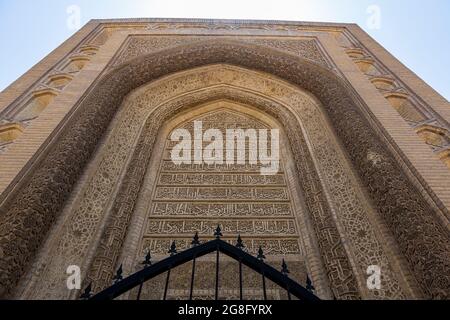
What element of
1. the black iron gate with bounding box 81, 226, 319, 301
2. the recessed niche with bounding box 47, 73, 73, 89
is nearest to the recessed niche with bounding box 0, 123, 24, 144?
the recessed niche with bounding box 47, 73, 73, 89

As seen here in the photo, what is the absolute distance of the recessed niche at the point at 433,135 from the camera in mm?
3519

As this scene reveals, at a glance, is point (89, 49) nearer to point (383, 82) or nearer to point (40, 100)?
point (40, 100)

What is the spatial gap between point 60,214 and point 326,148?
9.35ft

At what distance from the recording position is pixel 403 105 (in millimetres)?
4223

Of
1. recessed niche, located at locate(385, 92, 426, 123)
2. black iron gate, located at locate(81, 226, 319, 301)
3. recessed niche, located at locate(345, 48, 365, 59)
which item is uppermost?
recessed niche, located at locate(345, 48, 365, 59)

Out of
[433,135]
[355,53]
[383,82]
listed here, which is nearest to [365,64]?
[355,53]

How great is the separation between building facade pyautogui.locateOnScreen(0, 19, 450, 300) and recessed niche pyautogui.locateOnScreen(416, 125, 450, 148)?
0.06ft

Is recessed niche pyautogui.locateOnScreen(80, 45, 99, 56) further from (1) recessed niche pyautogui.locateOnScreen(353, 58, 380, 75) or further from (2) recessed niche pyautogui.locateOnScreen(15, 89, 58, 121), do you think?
(1) recessed niche pyautogui.locateOnScreen(353, 58, 380, 75)

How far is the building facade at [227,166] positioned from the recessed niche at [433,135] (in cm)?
2

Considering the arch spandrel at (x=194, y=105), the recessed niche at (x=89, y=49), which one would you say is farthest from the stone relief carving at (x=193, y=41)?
the arch spandrel at (x=194, y=105)

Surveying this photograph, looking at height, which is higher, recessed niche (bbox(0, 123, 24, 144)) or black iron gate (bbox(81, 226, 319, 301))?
recessed niche (bbox(0, 123, 24, 144))

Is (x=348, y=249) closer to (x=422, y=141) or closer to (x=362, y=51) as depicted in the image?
(x=422, y=141)

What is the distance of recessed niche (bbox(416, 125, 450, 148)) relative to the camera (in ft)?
11.5

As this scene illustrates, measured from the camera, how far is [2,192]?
2.54 metres
